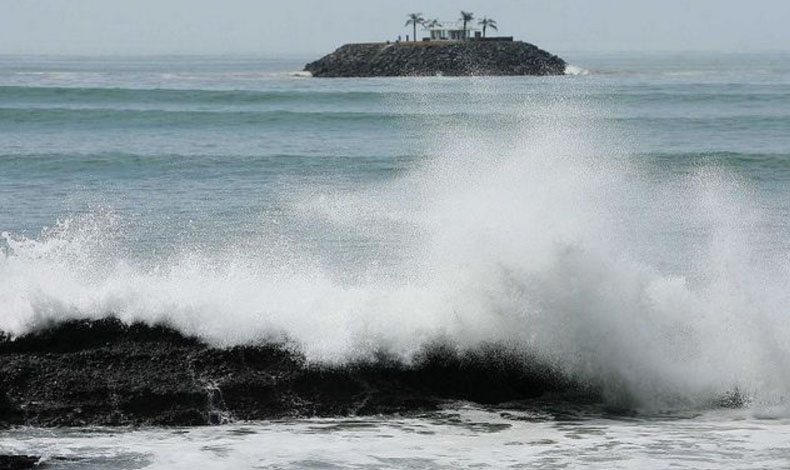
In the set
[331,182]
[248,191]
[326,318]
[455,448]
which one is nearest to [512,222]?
[326,318]

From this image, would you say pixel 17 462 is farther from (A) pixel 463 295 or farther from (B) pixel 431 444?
(A) pixel 463 295

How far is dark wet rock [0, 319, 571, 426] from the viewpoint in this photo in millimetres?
9031

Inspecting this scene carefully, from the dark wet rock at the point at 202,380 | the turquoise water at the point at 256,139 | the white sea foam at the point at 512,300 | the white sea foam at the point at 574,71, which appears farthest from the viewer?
the white sea foam at the point at 574,71

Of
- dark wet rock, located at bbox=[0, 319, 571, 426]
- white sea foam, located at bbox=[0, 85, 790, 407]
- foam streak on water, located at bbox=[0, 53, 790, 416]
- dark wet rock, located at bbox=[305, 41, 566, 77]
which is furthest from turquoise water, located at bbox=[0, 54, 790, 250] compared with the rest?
dark wet rock, located at bbox=[305, 41, 566, 77]

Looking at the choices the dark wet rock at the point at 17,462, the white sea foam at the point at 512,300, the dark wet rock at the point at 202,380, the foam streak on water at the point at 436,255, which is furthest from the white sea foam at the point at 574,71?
the dark wet rock at the point at 17,462

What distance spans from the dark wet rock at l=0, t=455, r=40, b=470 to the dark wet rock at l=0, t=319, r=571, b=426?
0.76m

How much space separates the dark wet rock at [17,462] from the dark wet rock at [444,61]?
81.1 metres

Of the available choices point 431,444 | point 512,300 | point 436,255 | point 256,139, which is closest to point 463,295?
point 512,300

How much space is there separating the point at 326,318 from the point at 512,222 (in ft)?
6.10

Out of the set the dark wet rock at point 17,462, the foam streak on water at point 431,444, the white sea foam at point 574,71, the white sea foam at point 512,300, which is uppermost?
the white sea foam at point 512,300

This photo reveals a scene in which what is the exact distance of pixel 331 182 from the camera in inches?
965

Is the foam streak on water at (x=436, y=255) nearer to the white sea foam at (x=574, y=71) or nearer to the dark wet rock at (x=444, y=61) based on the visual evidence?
the dark wet rock at (x=444, y=61)

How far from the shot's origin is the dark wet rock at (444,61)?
89812 millimetres

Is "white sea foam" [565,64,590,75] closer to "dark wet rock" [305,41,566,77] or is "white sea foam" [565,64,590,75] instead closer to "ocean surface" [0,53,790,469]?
"dark wet rock" [305,41,566,77]
